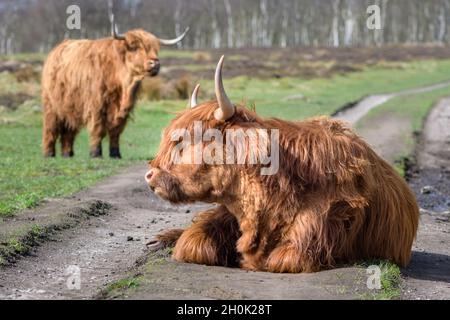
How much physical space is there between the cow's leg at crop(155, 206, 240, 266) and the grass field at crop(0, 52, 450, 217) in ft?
3.10

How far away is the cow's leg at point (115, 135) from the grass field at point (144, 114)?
22 centimetres

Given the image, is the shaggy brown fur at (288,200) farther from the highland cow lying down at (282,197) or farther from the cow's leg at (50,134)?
the cow's leg at (50,134)

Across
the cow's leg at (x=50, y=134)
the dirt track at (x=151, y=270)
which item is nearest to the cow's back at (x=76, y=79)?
the cow's leg at (x=50, y=134)

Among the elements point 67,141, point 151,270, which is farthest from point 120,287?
point 67,141

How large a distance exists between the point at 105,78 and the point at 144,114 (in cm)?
1000

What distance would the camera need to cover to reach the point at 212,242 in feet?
21.1

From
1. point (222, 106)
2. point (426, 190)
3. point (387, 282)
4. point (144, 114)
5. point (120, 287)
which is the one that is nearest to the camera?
point (120, 287)

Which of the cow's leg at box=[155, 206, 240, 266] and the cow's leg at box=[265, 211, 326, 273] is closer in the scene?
the cow's leg at box=[265, 211, 326, 273]

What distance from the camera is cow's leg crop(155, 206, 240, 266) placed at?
641 cm

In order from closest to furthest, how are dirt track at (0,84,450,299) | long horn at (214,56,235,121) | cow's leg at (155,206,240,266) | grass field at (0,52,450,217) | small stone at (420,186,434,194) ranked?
1. dirt track at (0,84,450,299)
2. long horn at (214,56,235,121)
3. cow's leg at (155,206,240,266)
4. grass field at (0,52,450,217)
5. small stone at (420,186,434,194)

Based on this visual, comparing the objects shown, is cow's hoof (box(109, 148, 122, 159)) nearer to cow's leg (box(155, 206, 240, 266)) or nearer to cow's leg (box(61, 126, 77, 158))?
cow's leg (box(61, 126, 77, 158))

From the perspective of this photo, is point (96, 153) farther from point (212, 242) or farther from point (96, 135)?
point (212, 242)

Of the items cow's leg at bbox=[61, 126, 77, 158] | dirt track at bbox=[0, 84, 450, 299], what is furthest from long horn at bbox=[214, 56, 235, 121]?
cow's leg at bbox=[61, 126, 77, 158]

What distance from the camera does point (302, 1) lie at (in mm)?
98125
